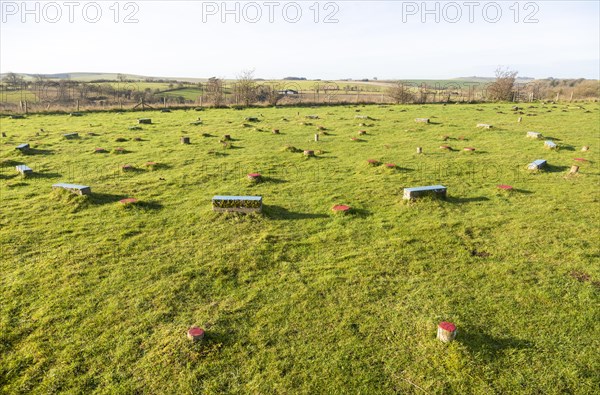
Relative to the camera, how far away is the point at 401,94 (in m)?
50.2

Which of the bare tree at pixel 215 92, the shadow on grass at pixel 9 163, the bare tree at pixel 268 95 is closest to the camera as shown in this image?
the shadow on grass at pixel 9 163

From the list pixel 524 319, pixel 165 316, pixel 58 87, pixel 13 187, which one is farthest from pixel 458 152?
pixel 58 87

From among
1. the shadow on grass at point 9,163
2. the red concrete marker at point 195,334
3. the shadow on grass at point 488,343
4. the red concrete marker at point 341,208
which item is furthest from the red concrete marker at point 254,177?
the shadow on grass at point 9,163

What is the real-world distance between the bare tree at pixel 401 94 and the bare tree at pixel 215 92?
23.9m

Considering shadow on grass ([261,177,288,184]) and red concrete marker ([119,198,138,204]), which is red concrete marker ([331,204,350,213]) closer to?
shadow on grass ([261,177,288,184])

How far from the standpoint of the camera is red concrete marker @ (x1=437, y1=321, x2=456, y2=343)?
20.0 ft

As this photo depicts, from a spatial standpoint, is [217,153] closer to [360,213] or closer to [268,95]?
[360,213]

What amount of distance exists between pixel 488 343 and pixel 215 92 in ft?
154

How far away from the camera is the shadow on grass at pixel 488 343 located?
19.7 ft

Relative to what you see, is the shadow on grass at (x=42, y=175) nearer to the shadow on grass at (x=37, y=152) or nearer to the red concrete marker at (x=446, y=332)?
the shadow on grass at (x=37, y=152)

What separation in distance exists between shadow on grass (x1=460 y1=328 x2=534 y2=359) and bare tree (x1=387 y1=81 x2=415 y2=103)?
48.1m

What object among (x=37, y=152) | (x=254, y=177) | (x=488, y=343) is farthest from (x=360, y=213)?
(x=37, y=152)

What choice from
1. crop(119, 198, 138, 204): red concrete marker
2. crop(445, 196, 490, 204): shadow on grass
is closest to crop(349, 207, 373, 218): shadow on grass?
crop(445, 196, 490, 204): shadow on grass

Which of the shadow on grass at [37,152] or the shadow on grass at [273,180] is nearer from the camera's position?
the shadow on grass at [273,180]
